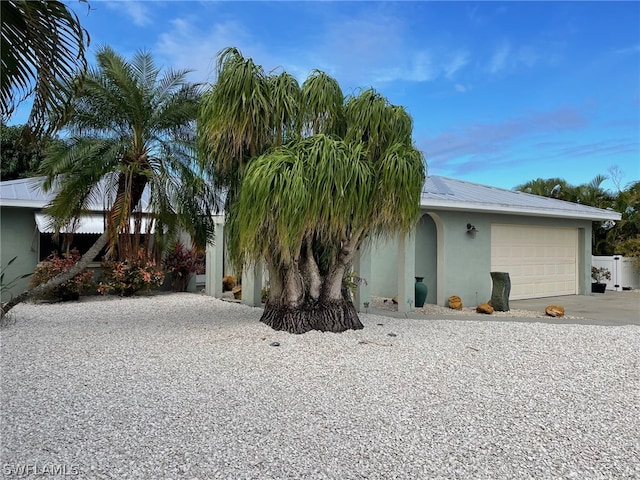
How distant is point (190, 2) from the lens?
1023cm

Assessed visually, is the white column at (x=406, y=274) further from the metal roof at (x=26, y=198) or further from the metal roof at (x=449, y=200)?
the metal roof at (x=26, y=198)

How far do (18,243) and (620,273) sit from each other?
87.1ft

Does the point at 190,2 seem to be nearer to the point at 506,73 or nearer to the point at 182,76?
the point at 182,76

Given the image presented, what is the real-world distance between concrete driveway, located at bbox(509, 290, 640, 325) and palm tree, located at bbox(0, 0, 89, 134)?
13010 mm

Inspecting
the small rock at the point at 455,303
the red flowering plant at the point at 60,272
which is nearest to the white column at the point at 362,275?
the small rock at the point at 455,303

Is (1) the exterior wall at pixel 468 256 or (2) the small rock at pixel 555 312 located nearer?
(2) the small rock at pixel 555 312

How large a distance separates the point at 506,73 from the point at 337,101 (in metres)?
9.79

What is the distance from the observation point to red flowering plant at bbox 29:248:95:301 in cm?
1522

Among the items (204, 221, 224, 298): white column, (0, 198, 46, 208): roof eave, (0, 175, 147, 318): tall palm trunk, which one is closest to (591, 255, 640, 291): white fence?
(204, 221, 224, 298): white column

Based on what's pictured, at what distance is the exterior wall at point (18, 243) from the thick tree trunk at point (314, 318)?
1064 centimetres

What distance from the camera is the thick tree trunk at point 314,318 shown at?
10195mm

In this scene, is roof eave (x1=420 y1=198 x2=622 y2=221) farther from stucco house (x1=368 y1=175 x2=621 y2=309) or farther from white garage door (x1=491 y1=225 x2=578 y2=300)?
white garage door (x1=491 y1=225 x2=578 y2=300)

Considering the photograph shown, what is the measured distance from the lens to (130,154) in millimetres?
11008

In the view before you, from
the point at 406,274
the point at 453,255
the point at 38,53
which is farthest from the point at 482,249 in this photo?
the point at 38,53
